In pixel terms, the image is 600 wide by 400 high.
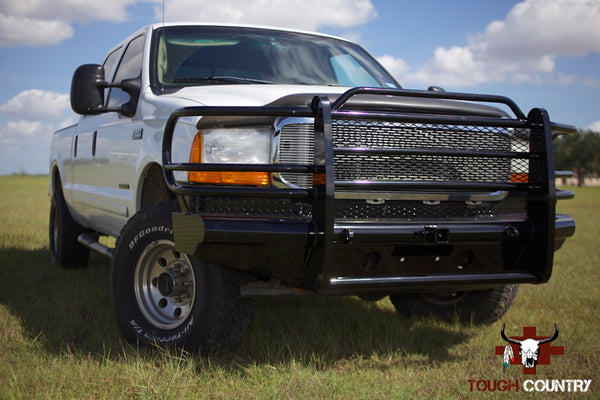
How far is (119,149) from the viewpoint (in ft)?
14.5

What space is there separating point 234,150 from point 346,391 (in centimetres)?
127

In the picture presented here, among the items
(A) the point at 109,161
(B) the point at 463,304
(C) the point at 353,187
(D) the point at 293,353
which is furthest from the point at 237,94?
(B) the point at 463,304

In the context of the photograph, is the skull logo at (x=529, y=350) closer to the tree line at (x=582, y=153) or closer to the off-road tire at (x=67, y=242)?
the off-road tire at (x=67, y=242)

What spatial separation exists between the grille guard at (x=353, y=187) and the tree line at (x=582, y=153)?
71.6 m

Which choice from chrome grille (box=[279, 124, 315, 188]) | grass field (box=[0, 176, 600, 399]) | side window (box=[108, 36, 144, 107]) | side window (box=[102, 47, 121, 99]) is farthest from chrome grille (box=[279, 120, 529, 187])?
side window (box=[102, 47, 121, 99])

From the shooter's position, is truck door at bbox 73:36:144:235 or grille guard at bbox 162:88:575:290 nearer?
grille guard at bbox 162:88:575:290

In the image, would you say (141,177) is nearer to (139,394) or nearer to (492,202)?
(139,394)

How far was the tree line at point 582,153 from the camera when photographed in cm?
6950

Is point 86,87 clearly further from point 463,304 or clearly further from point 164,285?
→ point 463,304

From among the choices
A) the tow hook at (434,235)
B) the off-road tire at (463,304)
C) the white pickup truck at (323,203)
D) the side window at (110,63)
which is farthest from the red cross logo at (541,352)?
the side window at (110,63)

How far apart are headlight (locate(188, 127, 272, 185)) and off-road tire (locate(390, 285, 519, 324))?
1760 mm

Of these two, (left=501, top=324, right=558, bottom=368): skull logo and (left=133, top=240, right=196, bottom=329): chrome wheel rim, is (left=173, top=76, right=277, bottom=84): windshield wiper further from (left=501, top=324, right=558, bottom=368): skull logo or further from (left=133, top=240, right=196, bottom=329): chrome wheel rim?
(left=501, top=324, right=558, bottom=368): skull logo

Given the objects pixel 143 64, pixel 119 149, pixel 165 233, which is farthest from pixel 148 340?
pixel 143 64

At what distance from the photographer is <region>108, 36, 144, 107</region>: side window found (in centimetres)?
451
